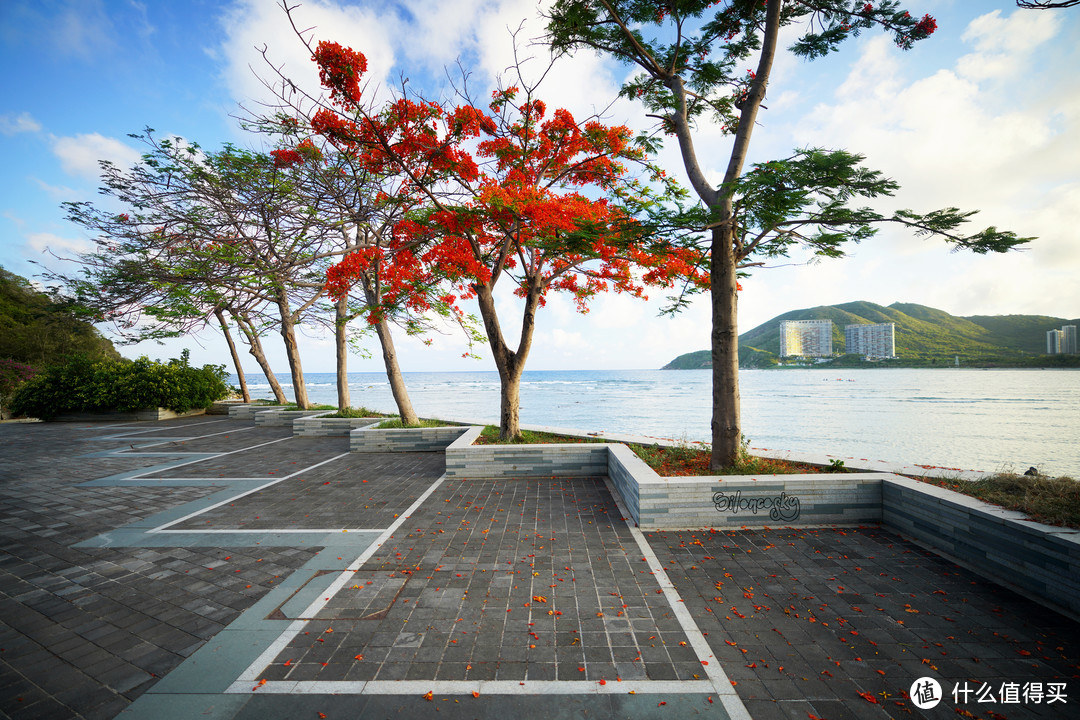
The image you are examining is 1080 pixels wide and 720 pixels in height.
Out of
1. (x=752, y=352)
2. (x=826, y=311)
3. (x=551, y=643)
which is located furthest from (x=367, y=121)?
(x=826, y=311)

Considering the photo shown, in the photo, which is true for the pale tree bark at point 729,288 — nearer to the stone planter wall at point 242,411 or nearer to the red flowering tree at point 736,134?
the red flowering tree at point 736,134

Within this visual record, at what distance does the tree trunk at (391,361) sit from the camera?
10.6 meters

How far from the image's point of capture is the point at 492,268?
9023 millimetres

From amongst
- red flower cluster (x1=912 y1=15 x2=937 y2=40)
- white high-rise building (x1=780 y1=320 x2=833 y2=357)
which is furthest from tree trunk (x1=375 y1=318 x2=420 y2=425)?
white high-rise building (x1=780 y1=320 x2=833 y2=357)

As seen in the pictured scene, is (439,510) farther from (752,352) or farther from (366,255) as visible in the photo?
(752,352)

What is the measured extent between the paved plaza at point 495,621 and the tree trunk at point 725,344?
4.36 feet

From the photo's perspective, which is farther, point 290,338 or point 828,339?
point 828,339

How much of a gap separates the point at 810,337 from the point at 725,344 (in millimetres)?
69231

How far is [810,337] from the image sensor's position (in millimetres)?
63219

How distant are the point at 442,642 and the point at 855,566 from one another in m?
3.66

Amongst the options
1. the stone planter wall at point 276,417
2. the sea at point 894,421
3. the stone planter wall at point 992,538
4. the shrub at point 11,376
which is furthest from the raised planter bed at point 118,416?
the stone planter wall at point 992,538

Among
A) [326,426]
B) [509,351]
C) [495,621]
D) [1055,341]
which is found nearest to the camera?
[495,621]

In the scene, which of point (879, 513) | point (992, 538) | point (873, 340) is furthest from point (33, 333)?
point (873, 340)

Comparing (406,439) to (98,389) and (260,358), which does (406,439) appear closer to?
(260,358)
